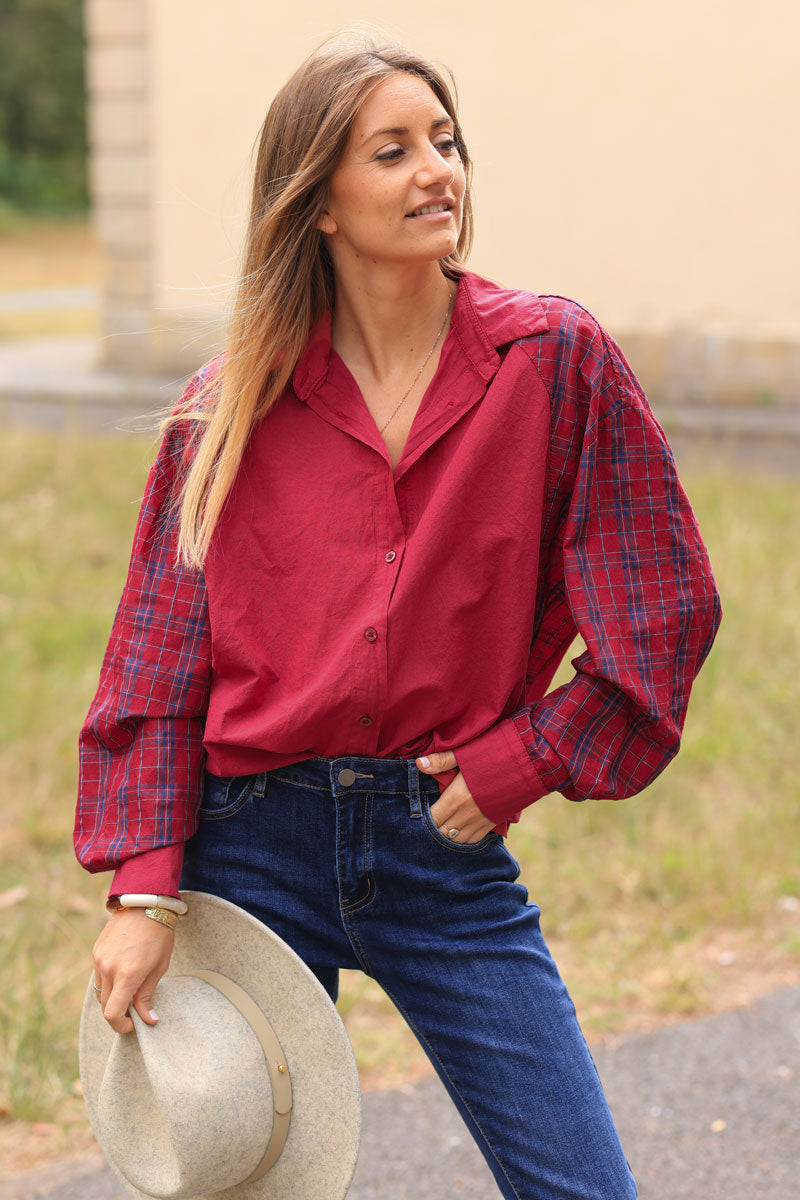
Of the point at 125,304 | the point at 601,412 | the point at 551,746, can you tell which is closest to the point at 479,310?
the point at 601,412

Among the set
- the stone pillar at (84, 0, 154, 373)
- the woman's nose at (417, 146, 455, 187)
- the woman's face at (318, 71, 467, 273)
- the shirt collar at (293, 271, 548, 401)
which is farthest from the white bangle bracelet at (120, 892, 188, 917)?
the stone pillar at (84, 0, 154, 373)

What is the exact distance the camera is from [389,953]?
6.32 ft

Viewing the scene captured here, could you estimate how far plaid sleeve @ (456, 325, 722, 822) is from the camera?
72.2 inches

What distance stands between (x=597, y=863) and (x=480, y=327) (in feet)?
8.45

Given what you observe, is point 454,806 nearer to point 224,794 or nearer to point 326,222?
point 224,794

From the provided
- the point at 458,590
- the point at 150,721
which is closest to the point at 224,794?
the point at 150,721

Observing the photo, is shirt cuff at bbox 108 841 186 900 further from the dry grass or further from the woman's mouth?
the dry grass

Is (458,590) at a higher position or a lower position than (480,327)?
lower

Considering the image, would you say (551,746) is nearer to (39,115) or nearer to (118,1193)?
(118,1193)

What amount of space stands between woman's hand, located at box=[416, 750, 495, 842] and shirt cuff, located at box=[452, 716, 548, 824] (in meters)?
0.01

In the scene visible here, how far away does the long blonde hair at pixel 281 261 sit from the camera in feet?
6.15

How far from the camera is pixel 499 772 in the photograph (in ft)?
6.06

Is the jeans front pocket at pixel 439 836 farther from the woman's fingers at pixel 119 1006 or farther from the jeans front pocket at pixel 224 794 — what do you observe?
the woman's fingers at pixel 119 1006

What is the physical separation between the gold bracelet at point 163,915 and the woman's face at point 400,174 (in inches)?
38.3
